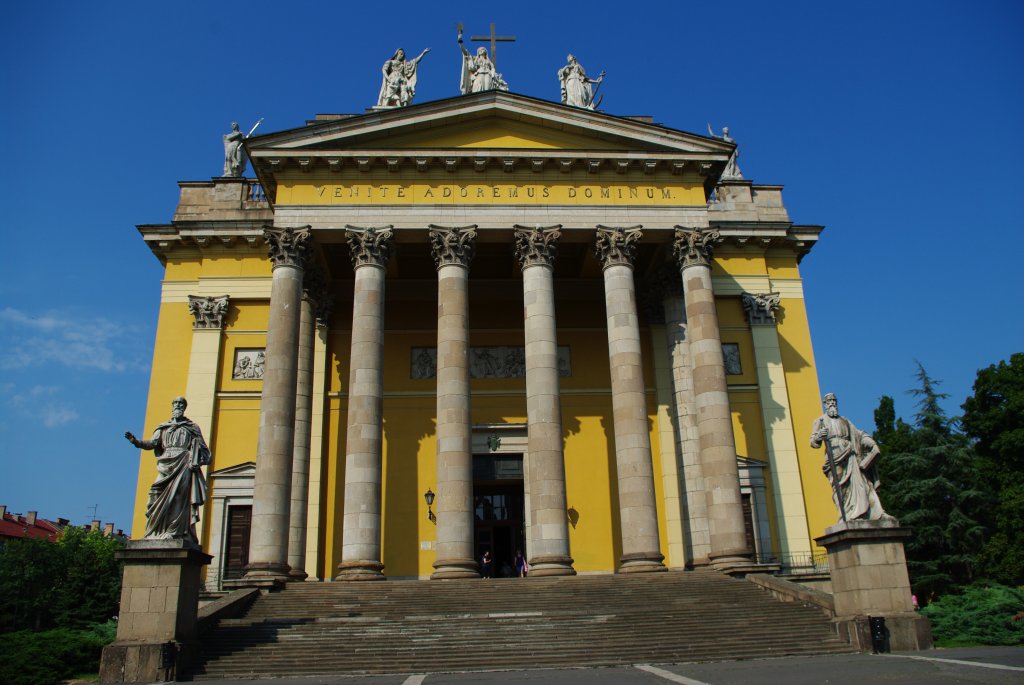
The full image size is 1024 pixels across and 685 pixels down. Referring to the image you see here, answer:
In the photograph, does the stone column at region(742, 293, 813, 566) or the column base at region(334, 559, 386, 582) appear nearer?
the column base at region(334, 559, 386, 582)

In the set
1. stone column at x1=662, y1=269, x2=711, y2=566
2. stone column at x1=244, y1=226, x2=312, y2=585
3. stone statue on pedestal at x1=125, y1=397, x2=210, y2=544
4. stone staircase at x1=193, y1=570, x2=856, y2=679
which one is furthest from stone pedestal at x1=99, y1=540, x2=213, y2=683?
stone column at x1=662, y1=269, x2=711, y2=566

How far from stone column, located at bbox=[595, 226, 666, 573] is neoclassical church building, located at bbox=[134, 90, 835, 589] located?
7 centimetres

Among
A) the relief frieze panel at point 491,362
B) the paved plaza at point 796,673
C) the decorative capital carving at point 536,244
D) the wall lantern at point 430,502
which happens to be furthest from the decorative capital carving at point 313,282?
the paved plaza at point 796,673

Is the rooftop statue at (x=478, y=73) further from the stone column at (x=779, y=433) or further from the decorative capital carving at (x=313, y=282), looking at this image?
the stone column at (x=779, y=433)

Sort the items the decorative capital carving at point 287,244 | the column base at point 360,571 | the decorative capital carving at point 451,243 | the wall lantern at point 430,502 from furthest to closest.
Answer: the wall lantern at point 430,502 < the decorative capital carving at point 451,243 < the decorative capital carving at point 287,244 < the column base at point 360,571

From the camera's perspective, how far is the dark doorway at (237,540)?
2516 cm

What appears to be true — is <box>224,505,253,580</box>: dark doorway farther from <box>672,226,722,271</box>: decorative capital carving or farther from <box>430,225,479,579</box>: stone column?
<box>672,226,722,271</box>: decorative capital carving

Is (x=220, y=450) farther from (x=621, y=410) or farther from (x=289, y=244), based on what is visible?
(x=621, y=410)

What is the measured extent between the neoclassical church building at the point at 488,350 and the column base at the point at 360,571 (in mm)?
63

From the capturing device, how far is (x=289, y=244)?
77.9ft

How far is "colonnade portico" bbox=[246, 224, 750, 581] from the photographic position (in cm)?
2106

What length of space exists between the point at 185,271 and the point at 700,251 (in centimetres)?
1816

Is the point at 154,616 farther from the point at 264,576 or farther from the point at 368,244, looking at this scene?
the point at 368,244

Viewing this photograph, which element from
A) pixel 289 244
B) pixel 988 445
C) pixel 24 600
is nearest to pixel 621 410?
pixel 289 244
